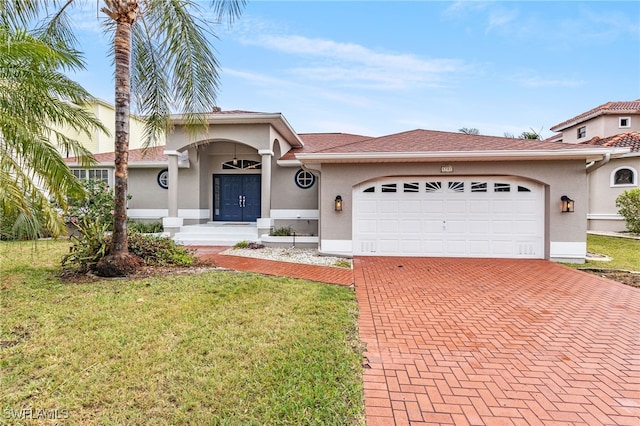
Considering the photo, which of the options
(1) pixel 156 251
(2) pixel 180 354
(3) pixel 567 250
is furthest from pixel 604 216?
(1) pixel 156 251

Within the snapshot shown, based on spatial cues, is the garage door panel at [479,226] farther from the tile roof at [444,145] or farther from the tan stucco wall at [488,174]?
the tile roof at [444,145]

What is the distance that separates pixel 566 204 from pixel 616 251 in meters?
4.11

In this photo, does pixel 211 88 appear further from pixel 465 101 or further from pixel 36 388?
pixel 465 101

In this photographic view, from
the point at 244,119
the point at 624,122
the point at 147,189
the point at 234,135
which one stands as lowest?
the point at 147,189

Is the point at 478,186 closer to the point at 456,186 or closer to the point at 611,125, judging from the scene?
the point at 456,186

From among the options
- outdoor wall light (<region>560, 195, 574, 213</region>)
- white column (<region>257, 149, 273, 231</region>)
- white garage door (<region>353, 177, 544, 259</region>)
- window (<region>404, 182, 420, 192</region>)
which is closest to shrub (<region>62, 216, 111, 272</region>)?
white column (<region>257, 149, 273, 231</region>)

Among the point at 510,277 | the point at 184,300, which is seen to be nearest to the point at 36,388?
the point at 184,300

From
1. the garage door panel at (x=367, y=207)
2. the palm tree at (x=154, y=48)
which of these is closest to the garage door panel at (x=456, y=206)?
the garage door panel at (x=367, y=207)

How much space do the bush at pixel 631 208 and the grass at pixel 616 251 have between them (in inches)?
45.2

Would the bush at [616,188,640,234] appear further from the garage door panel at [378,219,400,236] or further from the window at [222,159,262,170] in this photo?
the window at [222,159,262,170]

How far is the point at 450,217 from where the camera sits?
9539mm

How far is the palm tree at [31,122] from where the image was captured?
4.44 metres

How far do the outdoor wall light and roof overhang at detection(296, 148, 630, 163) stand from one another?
1204 millimetres

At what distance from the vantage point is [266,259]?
356 inches
